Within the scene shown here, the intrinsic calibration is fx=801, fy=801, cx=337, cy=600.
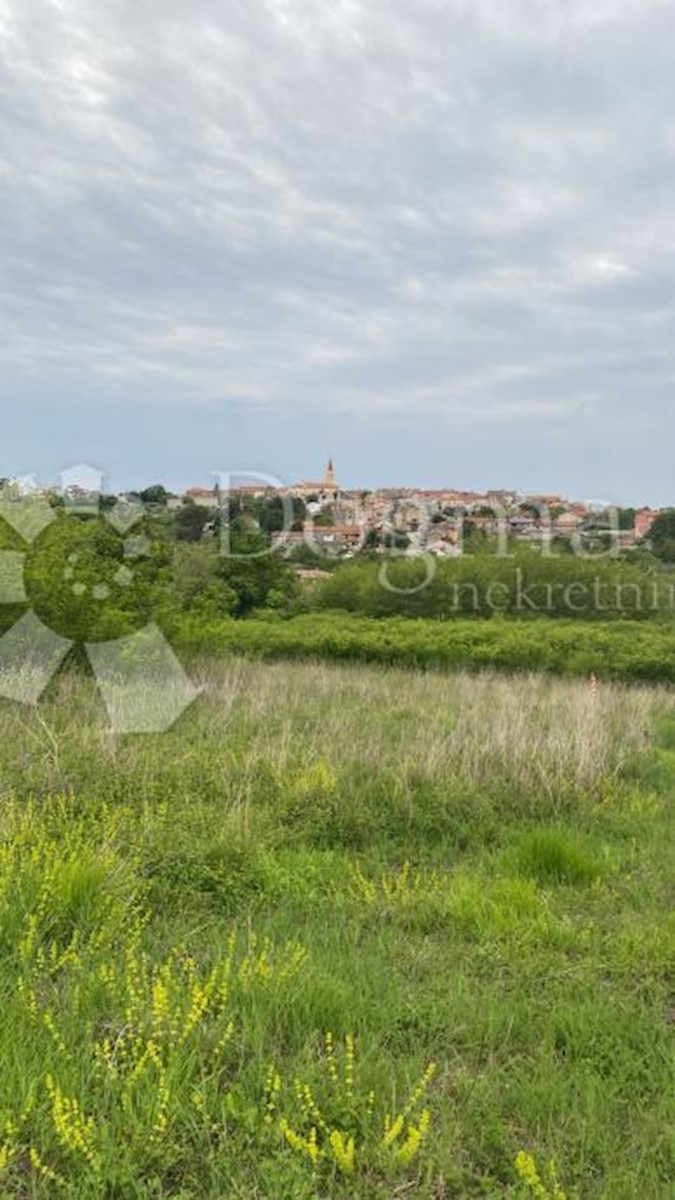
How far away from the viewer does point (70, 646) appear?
10641 mm

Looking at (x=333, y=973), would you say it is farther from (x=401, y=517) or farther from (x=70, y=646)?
(x=401, y=517)

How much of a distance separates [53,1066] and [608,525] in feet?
84.4

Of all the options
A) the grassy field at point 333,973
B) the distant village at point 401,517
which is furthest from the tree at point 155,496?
the grassy field at point 333,973

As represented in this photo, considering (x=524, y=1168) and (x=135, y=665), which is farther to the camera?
(x=135, y=665)

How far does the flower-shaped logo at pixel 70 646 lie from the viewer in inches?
335

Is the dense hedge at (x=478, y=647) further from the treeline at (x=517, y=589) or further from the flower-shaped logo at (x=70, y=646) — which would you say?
the treeline at (x=517, y=589)

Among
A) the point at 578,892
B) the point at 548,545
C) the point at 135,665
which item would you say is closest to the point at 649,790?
the point at 578,892

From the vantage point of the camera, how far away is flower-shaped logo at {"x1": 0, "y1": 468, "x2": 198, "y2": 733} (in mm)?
8508

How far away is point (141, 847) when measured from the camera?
388 cm

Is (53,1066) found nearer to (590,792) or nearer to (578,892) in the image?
(578,892)

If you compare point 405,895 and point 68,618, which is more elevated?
point 68,618

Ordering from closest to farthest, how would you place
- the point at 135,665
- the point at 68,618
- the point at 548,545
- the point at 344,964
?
the point at 344,964
the point at 68,618
the point at 135,665
the point at 548,545

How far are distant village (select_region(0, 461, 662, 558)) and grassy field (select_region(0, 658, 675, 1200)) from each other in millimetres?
12733

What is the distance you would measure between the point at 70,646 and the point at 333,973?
8603mm
